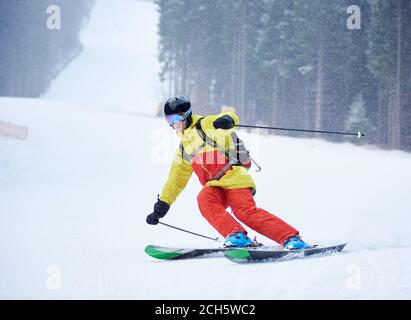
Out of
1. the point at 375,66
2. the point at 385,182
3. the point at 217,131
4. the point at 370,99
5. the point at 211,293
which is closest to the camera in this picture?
the point at 211,293

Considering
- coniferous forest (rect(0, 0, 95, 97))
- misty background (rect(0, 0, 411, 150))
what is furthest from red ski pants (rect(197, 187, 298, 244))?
coniferous forest (rect(0, 0, 95, 97))

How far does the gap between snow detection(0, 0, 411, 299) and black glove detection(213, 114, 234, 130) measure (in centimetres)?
89

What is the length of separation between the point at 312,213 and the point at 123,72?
835 inches

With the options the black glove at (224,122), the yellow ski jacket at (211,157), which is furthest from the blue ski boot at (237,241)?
the black glove at (224,122)

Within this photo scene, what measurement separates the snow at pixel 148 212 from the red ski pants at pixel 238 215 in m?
0.24

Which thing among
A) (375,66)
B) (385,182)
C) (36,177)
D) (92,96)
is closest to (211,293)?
(385,182)

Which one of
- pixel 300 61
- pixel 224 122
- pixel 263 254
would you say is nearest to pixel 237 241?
pixel 263 254

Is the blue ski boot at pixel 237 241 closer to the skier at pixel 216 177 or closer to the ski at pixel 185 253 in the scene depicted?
the skier at pixel 216 177

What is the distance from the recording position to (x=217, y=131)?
11.9 feet

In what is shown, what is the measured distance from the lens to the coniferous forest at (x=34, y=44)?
55.3 feet

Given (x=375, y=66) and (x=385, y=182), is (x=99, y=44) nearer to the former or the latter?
(x=375, y=66)

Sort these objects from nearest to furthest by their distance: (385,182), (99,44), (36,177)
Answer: (385,182) < (36,177) < (99,44)

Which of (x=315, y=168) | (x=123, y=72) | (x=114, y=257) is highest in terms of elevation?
(x=123, y=72)

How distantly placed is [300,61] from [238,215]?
1271 cm
